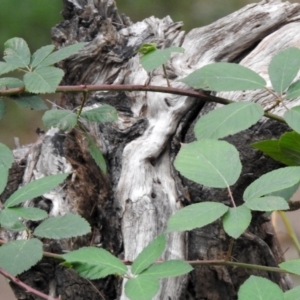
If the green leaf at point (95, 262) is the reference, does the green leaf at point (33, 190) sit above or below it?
above

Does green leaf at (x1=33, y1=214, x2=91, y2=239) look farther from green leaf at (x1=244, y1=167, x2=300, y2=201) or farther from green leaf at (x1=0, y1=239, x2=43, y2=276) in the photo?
green leaf at (x1=244, y1=167, x2=300, y2=201)

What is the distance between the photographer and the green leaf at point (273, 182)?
0.66m

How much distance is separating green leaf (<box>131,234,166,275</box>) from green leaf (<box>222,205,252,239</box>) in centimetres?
8

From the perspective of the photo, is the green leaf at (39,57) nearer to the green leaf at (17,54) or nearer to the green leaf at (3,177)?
the green leaf at (17,54)

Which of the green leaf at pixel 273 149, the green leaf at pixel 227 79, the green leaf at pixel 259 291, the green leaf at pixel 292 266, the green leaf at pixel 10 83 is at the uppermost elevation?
the green leaf at pixel 10 83

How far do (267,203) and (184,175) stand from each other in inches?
4.1

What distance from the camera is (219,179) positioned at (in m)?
0.69

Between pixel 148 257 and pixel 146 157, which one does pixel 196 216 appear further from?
pixel 146 157

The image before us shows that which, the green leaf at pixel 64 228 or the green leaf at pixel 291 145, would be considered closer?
the green leaf at pixel 64 228

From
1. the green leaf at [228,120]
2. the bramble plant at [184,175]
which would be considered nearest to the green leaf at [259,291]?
the bramble plant at [184,175]

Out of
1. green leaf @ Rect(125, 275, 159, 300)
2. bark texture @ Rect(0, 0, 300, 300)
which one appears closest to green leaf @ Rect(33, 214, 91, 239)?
green leaf @ Rect(125, 275, 159, 300)

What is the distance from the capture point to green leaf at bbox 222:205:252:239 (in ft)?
2.06

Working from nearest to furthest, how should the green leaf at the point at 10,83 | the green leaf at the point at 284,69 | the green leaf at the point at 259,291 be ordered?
the green leaf at the point at 259,291
the green leaf at the point at 284,69
the green leaf at the point at 10,83

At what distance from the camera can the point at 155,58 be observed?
866 millimetres
